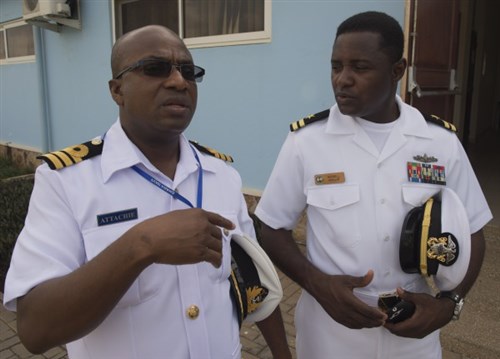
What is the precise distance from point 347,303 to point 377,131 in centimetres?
63

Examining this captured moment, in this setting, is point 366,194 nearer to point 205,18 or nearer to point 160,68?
point 160,68

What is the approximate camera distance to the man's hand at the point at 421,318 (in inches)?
57.5

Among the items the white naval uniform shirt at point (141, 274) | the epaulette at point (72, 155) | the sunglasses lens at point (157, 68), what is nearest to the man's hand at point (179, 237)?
the white naval uniform shirt at point (141, 274)

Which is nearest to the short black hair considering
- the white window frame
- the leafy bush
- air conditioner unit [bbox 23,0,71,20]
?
the leafy bush

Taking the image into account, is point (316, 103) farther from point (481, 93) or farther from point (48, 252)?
point (481, 93)

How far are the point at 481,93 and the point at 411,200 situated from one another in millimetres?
9670

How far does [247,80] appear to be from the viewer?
4.79 m

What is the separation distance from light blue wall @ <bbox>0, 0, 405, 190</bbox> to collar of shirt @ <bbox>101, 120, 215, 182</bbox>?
3.01m

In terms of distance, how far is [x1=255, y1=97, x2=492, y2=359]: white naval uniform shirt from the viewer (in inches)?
60.6

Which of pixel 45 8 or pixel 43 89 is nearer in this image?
pixel 45 8

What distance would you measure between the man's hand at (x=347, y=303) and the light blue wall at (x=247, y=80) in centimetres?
290

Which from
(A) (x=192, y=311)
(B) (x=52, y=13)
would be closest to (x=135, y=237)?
(A) (x=192, y=311)

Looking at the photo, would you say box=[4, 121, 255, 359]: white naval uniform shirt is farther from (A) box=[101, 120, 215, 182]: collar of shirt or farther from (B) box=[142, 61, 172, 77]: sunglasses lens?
(B) box=[142, 61, 172, 77]: sunglasses lens

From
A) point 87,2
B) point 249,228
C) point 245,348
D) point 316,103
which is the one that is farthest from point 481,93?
point 249,228
